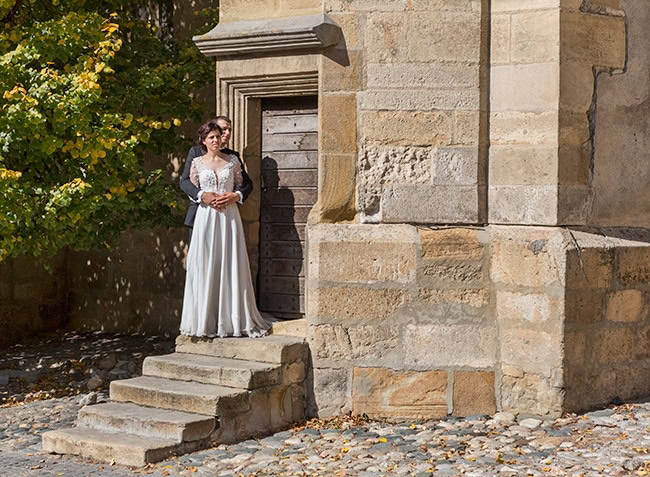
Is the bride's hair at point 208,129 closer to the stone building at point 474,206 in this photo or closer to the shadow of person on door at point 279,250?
the shadow of person on door at point 279,250

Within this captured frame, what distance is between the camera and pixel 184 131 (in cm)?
1104

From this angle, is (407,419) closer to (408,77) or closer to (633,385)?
(633,385)

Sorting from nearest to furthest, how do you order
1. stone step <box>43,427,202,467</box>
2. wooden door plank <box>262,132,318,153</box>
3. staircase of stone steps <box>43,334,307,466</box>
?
stone step <box>43,427,202,467</box>, staircase of stone steps <box>43,334,307,466</box>, wooden door plank <box>262,132,318,153</box>

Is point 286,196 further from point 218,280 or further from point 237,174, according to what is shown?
point 218,280

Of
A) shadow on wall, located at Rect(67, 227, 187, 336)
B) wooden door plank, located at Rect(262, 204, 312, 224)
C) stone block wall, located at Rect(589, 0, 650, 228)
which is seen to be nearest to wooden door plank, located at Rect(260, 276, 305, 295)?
wooden door plank, located at Rect(262, 204, 312, 224)

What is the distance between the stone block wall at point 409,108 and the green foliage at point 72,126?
5.17ft

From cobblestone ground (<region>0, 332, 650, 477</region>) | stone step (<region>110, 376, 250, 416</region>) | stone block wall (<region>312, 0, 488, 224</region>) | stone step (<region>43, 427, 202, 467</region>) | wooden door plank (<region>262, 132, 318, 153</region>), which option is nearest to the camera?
cobblestone ground (<region>0, 332, 650, 477</region>)

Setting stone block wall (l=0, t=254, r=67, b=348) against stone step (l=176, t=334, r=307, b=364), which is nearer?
stone step (l=176, t=334, r=307, b=364)

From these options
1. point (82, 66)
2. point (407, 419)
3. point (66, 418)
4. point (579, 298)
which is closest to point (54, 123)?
point (82, 66)

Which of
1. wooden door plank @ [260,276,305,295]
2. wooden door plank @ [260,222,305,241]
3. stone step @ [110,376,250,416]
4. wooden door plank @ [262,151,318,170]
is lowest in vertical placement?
stone step @ [110,376,250,416]

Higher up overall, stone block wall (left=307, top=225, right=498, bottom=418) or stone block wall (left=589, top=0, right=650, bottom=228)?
stone block wall (left=589, top=0, right=650, bottom=228)

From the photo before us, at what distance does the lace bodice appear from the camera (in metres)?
7.89

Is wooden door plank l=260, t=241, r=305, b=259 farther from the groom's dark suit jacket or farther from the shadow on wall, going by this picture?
the shadow on wall

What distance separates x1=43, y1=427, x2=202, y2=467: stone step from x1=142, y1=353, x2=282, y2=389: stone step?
1.96ft
